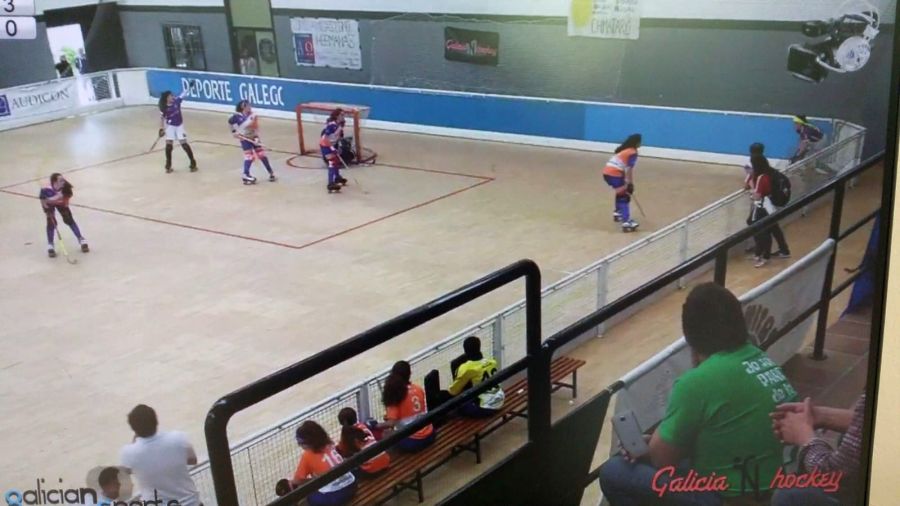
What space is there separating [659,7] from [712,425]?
1.60m

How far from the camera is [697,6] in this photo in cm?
336

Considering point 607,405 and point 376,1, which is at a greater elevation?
point 376,1

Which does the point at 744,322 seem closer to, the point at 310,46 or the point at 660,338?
the point at 660,338

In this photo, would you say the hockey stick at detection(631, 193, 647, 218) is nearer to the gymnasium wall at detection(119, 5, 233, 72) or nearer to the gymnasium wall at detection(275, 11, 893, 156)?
the gymnasium wall at detection(275, 11, 893, 156)

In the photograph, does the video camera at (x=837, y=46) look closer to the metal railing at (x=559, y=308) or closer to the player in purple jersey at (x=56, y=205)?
the metal railing at (x=559, y=308)

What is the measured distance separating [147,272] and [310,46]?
2.42 meters

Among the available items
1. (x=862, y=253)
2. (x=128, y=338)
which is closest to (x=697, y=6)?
(x=862, y=253)

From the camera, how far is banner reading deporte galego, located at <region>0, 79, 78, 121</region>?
4559 mm

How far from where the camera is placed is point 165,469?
8.78ft

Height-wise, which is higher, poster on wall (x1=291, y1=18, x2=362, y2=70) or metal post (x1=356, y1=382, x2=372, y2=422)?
poster on wall (x1=291, y1=18, x2=362, y2=70)

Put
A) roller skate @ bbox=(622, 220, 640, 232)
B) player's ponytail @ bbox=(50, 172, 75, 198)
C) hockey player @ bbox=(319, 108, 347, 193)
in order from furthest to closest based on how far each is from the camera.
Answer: hockey player @ bbox=(319, 108, 347, 193)
player's ponytail @ bbox=(50, 172, 75, 198)
roller skate @ bbox=(622, 220, 640, 232)

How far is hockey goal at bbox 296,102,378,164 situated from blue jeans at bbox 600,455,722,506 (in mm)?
2171

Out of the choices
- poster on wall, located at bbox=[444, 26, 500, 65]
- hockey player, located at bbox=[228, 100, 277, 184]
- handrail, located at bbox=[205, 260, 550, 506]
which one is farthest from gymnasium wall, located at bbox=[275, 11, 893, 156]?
handrail, located at bbox=[205, 260, 550, 506]

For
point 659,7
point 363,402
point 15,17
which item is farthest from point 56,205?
point 659,7
